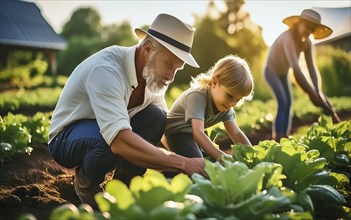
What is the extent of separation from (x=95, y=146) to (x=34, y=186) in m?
0.58

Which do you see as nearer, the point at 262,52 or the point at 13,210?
the point at 13,210

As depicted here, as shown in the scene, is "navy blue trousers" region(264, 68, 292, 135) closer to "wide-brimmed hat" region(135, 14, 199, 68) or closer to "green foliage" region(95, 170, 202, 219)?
"wide-brimmed hat" region(135, 14, 199, 68)

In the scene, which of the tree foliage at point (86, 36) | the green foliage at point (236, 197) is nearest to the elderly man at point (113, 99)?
the green foliage at point (236, 197)

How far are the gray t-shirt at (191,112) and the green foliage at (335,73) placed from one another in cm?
1156

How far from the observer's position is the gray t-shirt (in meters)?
3.08

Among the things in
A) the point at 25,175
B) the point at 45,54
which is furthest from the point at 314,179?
the point at 45,54

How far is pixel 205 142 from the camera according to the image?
285 centimetres

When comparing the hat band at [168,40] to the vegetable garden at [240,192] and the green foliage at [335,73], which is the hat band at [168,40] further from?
the green foliage at [335,73]

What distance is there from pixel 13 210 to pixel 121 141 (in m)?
0.84

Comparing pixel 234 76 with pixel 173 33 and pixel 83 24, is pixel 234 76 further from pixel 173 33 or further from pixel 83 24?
pixel 83 24

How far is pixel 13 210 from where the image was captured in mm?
2754

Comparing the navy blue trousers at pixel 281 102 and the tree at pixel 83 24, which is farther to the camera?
the tree at pixel 83 24

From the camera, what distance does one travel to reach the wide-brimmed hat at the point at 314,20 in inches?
202

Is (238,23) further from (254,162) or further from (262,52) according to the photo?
(254,162)
